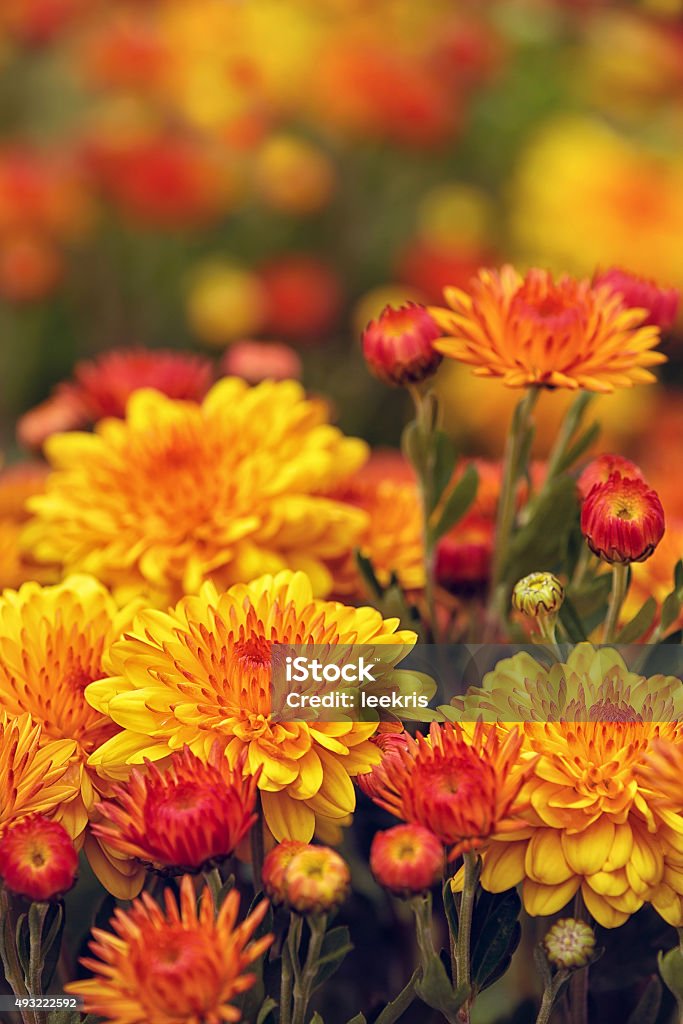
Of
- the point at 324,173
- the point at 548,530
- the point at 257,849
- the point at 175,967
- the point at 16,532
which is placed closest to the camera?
the point at 175,967

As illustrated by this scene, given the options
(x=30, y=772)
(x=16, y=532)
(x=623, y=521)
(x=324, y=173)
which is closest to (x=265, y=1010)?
(x=30, y=772)

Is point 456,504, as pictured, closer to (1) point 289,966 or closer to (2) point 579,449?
(2) point 579,449

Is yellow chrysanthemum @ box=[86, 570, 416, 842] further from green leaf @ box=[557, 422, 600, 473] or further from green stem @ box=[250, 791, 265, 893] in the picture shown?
green leaf @ box=[557, 422, 600, 473]

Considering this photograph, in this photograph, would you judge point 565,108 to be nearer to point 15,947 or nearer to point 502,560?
point 502,560

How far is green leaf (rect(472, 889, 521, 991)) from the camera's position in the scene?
47 centimetres

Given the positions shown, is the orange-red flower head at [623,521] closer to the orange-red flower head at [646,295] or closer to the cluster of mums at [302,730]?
the cluster of mums at [302,730]

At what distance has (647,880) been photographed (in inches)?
17.4

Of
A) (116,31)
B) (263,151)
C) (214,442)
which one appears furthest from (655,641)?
(116,31)

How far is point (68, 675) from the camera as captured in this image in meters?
0.52

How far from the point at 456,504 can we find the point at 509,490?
0.03 metres

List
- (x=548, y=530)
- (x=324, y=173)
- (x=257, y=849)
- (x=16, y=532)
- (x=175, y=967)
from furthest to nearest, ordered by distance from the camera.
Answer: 1. (x=324, y=173)
2. (x=16, y=532)
3. (x=548, y=530)
4. (x=257, y=849)
5. (x=175, y=967)

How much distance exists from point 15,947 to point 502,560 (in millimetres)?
281

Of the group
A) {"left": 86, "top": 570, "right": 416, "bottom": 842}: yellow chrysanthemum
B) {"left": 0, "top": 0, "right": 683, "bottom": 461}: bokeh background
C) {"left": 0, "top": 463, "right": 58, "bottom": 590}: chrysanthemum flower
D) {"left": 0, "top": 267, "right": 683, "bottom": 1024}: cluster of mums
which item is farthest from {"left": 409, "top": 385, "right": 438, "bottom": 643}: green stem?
{"left": 0, "top": 0, "right": 683, "bottom": 461}: bokeh background

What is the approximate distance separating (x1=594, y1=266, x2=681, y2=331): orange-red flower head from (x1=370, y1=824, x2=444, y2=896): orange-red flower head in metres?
0.29
